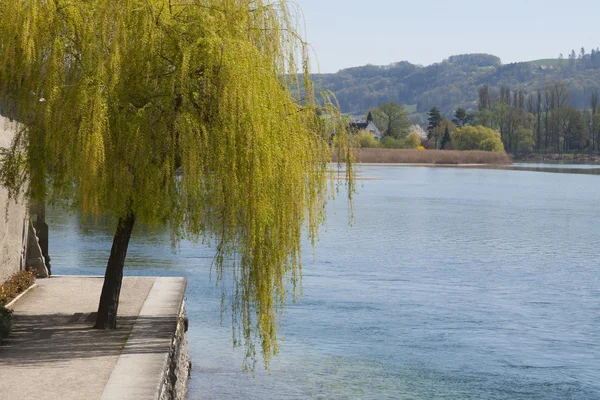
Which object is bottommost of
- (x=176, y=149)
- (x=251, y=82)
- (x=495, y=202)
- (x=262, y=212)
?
(x=495, y=202)

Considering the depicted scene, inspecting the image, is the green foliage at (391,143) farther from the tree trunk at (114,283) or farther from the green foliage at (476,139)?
the tree trunk at (114,283)

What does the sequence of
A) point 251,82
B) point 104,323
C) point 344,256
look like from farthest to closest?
point 344,256, point 104,323, point 251,82

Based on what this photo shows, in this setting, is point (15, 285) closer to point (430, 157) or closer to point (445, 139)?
point (430, 157)

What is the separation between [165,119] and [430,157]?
4521 inches

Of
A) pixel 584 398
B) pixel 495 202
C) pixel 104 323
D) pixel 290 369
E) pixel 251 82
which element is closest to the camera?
pixel 251 82

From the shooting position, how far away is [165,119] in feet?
35.8

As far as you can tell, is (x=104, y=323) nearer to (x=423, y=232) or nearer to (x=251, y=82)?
(x=251, y=82)

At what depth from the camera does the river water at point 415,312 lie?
14.3m

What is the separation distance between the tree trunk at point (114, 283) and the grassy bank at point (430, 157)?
106132 mm

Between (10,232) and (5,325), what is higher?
(10,232)

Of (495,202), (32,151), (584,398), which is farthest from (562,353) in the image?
(495,202)

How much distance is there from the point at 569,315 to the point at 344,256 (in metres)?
10.1

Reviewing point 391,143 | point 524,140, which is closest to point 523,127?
point 524,140

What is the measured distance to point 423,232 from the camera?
120ft
